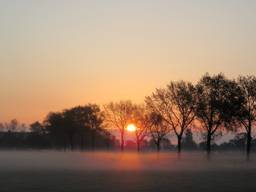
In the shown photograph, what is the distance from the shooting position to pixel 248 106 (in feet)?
297

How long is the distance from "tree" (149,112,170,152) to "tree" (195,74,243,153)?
60.9ft

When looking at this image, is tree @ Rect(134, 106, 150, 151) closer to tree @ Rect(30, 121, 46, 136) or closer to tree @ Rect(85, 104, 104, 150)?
tree @ Rect(85, 104, 104, 150)

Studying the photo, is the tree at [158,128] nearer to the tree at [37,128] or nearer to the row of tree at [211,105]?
the row of tree at [211,105]

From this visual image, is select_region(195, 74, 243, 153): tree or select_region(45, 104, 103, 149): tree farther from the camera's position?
select_region(45, 104, 103, 149): tree

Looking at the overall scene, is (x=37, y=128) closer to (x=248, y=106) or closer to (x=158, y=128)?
(x=158, y=128)

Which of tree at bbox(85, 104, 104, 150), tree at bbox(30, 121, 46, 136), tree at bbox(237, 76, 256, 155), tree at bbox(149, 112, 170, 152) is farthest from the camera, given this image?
tree at bbox(30, 121, 46, 136)

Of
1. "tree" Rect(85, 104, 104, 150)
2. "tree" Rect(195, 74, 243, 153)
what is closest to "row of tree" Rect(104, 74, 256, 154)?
"tree" Rect(195, 74, 243, 153)

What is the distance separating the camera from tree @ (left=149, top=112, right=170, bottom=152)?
117 m

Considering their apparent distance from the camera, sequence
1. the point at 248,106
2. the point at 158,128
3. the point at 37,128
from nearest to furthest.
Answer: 1. the point at 248,106
2. the point at 158,128
3. the point at 37,128

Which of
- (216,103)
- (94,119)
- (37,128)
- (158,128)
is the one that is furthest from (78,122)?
(216,103)

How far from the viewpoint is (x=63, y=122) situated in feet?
486

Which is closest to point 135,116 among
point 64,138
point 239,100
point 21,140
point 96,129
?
point 96,129

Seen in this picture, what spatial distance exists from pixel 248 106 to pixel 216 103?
5033mm

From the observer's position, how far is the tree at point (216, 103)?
9069cm
